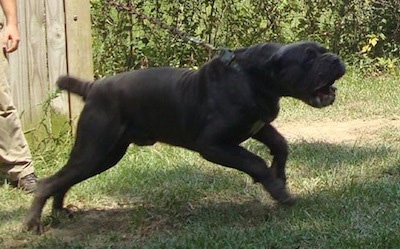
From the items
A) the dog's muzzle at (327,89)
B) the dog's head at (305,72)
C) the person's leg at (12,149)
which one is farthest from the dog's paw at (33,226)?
the dog's muzzle at (327,89)

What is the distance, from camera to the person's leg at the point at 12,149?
6105mm

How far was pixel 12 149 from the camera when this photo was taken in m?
6.20

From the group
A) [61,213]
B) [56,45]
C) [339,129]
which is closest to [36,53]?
[56,45]

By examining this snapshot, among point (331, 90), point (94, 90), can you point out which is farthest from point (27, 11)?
point (331, 90)

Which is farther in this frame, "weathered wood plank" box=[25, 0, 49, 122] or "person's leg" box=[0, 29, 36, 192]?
"weathered wood plank" box=[25, 0, 49, 122]

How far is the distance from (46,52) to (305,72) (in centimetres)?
307

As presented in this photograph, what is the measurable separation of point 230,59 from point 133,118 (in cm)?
69

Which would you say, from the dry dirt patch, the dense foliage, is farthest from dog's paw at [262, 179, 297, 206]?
the dense foliage

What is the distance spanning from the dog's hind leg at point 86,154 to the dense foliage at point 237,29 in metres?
4.75

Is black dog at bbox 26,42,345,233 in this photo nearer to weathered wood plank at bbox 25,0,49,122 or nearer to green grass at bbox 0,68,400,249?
green grass at bbox 0,68,400,249

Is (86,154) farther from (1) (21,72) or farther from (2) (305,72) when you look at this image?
(1) (21,72)

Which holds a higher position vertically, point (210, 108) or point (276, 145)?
point (210, 108)

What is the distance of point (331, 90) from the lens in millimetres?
4715

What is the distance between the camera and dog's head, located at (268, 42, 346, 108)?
4605 millimetres
